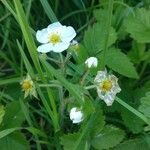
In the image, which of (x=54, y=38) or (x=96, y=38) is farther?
(x=96, y=38)

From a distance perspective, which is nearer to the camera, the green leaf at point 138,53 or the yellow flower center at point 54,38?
the yellow flower center at point 54,38

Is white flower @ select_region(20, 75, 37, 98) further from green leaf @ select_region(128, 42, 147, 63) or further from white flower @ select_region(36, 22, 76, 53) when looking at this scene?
green leaf @ select_region(128, 42, 147, 63)

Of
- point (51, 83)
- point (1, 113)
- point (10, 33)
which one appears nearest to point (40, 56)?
point (51, 83)

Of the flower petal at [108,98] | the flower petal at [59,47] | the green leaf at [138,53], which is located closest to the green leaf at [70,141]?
the flower petal at [108,98]

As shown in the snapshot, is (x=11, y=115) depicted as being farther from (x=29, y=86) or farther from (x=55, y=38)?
(x=55, y=38)

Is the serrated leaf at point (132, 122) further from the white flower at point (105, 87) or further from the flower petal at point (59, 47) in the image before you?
the flower petal at point (59, 47)

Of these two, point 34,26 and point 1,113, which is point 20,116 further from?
point 34,26

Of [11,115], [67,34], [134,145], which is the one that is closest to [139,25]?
[67,34]
